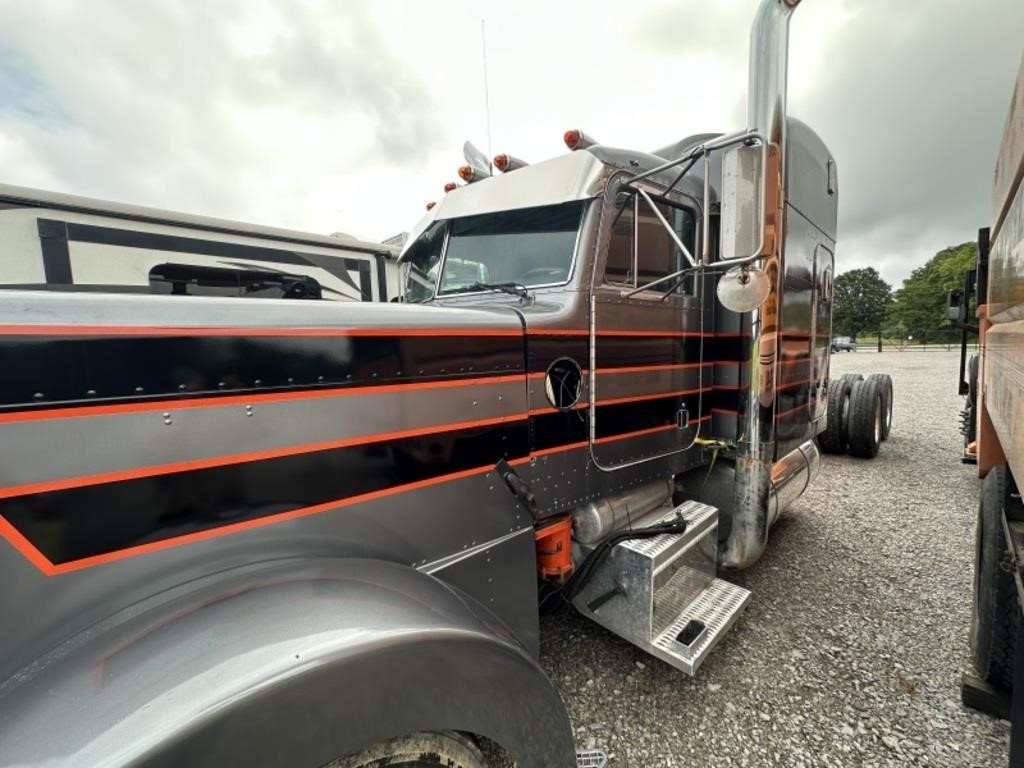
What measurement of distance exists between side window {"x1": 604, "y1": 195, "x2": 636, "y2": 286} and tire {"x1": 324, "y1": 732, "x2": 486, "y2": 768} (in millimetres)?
1688

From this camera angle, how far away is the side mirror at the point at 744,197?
1672 millimetres

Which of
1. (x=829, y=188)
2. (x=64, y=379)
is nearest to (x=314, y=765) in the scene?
(x=64, y=379)

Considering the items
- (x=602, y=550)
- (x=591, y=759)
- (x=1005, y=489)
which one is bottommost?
(x=591, y=759)

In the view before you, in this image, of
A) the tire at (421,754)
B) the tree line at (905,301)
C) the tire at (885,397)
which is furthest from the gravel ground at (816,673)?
the tree line at (905,301)

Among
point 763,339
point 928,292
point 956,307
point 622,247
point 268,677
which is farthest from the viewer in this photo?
point 928,292

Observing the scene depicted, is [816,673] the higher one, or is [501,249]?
[501,249]

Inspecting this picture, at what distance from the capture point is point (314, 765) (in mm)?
909

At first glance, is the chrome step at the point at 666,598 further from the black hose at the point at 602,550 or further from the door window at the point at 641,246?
the door window at the point at 641,246

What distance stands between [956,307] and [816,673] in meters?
5.54

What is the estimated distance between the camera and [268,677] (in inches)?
34.3

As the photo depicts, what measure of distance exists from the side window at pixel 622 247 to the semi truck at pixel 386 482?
0.01 metres

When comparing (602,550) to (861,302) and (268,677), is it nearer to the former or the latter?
(268,677)

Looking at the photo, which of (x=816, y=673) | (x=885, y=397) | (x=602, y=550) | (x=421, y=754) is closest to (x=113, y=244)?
(x=602, y=550)

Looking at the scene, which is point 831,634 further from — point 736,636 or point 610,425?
point 610,425
